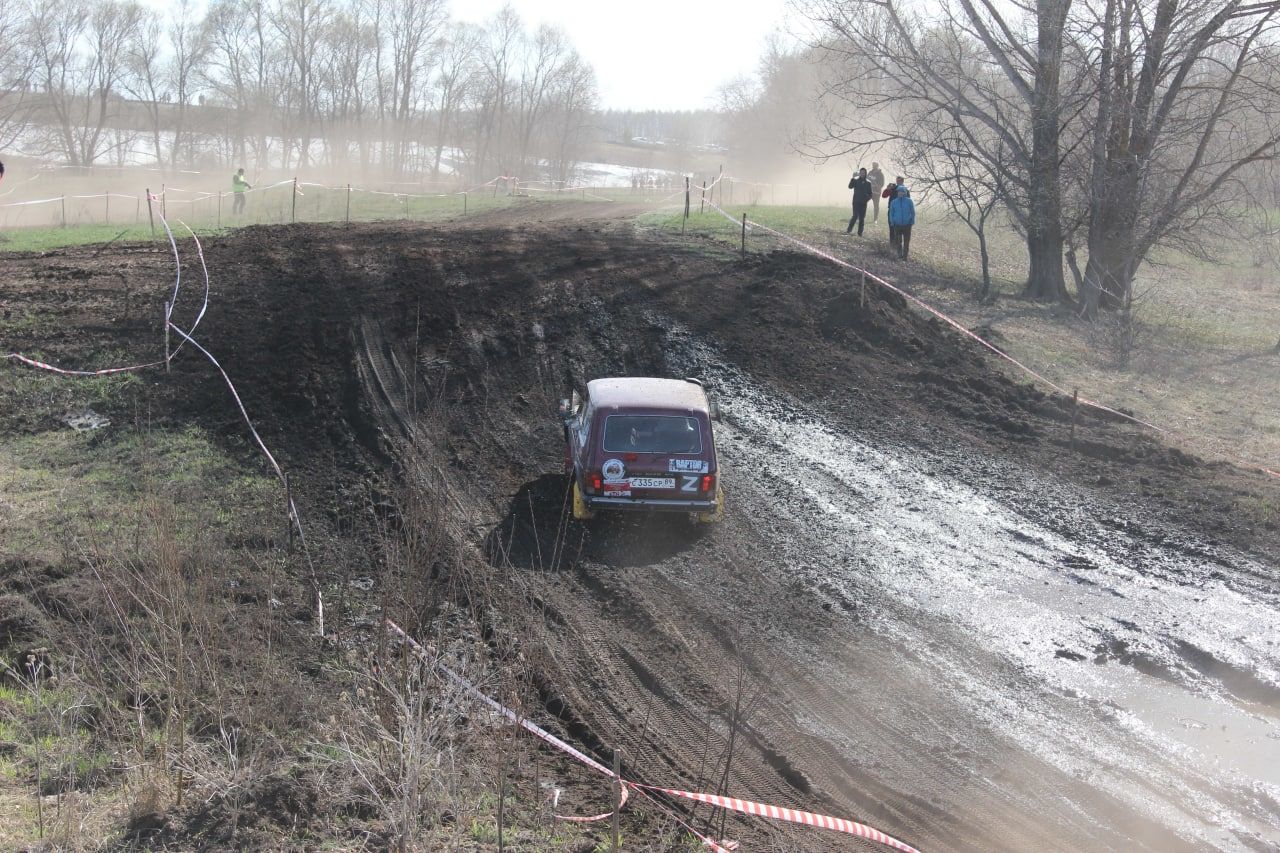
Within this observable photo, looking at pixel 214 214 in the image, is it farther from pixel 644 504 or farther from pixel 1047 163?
pixel 644 504

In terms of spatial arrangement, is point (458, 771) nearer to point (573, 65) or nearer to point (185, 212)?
point (185, 212)

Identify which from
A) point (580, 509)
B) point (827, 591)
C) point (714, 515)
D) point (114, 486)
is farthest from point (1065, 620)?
point (114, 486)

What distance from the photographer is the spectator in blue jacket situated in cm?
2578

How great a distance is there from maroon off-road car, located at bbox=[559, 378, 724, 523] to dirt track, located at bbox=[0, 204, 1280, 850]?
0.43 m

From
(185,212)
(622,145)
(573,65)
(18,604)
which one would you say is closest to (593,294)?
(18,604)

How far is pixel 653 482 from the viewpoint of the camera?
1180 centimetres

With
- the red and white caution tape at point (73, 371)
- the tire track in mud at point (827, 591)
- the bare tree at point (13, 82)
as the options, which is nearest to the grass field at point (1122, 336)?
the tire track in mud at point (827, 591)

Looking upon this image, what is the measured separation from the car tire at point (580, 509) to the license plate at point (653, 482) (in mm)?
622

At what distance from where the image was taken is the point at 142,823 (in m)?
6.15

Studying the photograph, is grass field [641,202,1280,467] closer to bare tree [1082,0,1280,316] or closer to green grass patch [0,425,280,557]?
bare tree [1082,0,1280,316]

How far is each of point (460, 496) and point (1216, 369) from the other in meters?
17.6

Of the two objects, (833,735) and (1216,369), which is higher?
(1216,369)

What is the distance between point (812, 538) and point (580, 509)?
271 cm

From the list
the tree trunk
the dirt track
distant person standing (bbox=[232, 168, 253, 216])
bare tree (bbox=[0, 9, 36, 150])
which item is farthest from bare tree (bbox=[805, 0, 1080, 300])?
bare tree (bbox=[0, 9, 36, 150])
